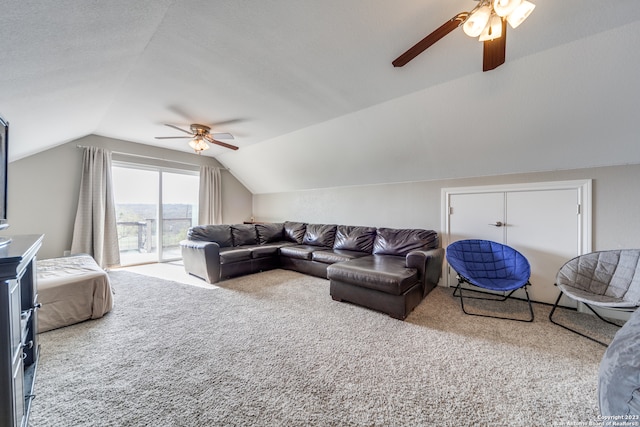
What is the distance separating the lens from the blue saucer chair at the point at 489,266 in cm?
252

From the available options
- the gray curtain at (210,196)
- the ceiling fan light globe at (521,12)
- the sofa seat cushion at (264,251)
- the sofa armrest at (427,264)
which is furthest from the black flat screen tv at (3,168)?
the gray curtain at (210,196)

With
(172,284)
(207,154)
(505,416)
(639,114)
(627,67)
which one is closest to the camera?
(505,416)

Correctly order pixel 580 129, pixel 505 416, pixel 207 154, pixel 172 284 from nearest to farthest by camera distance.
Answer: pixel 505 416, pixel 580 129, pixel 172 284, pixel 207 154

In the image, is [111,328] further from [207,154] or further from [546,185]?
[546,185]

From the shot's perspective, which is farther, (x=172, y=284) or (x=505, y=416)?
(x=172, y=284)

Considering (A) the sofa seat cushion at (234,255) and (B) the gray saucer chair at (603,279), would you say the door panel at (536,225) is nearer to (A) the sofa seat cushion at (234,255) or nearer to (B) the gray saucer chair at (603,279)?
(B) the gray saucer chair at (603,279)

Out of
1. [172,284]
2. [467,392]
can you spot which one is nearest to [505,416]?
[467,392]

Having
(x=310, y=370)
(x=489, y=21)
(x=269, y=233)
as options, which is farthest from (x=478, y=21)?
(x=269, y=233)

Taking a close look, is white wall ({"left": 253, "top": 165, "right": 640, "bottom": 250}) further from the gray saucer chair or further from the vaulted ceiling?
the gray saucer chair

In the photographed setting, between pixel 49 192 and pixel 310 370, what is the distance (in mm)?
5016

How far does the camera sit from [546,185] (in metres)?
2.81

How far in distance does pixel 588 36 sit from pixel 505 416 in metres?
2.66

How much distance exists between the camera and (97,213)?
402 cm

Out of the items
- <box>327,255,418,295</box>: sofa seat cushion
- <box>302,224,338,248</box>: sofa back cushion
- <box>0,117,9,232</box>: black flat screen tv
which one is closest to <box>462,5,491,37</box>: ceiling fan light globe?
<box>327,255,418,295</box>: sofa seat cushion
